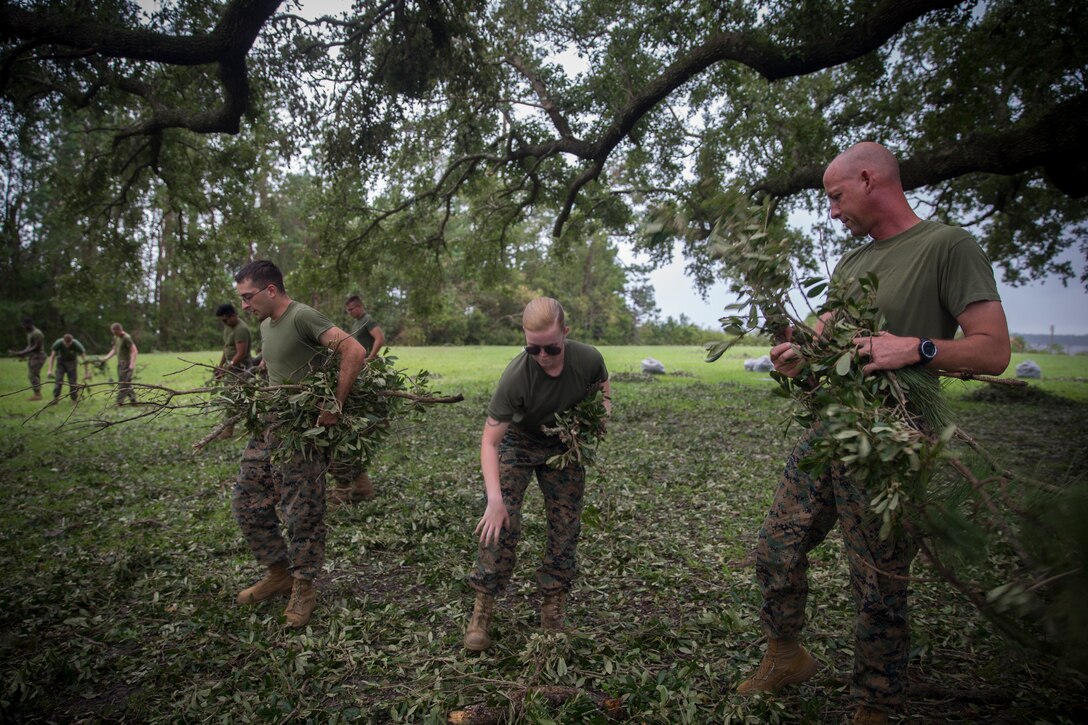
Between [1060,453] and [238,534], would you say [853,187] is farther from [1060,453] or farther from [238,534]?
[1060,453]

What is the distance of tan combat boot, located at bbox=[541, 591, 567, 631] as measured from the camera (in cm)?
366

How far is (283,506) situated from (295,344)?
1.11m

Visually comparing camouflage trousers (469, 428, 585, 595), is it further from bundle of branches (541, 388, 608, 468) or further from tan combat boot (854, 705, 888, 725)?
tan combat boot (854, 705, 888, 725)

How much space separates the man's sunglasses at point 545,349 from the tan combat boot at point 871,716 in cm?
217

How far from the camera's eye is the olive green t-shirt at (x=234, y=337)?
895 centimetres

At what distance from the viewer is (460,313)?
41.0 m

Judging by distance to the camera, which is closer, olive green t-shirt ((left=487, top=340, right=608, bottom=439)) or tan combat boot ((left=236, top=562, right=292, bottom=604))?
olive green t-shirt ((left=487, top=340, right=608, bottom=439))

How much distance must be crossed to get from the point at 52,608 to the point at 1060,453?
37.9 ft

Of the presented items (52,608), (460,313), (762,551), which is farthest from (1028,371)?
(460,313)

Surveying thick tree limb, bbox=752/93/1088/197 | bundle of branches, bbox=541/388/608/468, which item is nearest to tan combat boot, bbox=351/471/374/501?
bundle of branches, bbox=541/388/608/468

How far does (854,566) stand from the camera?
8.35 ft

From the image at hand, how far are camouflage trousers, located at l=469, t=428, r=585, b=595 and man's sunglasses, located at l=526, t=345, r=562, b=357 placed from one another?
0.62 m

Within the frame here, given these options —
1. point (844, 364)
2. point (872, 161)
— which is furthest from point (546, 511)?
point (872, 161)

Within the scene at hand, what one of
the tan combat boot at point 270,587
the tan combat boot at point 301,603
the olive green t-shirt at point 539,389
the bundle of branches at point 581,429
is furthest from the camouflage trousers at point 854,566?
the tan combat boot at point 270,587
